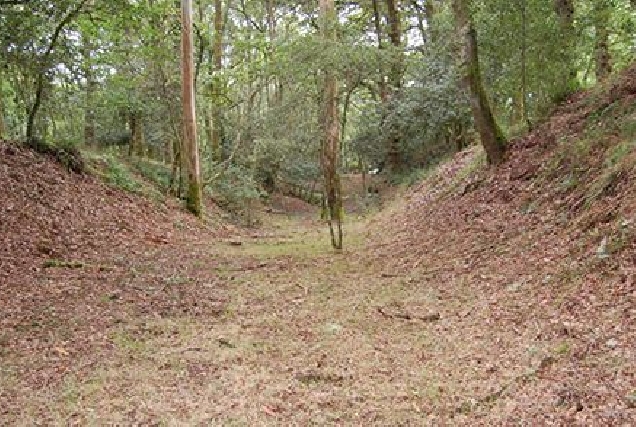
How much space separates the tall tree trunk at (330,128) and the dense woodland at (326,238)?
8 centimetres

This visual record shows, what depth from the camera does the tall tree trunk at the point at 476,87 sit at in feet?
38.1

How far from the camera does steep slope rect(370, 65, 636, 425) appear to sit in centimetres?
433

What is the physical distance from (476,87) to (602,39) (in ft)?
8.00

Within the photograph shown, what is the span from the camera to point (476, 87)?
39.0 ft

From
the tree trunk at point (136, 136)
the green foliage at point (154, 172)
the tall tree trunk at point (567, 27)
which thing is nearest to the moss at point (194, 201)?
the green foliage at point (154, 172)

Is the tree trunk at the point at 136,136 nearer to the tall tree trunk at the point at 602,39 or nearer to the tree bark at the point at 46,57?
the tree bark at the point at 46,57

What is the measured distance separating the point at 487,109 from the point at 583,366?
8362 millimetres

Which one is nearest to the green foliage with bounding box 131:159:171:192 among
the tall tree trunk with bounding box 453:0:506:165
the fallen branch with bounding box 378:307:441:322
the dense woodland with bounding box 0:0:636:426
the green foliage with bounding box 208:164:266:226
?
the dense woodland with bounding box 0:0:636:426

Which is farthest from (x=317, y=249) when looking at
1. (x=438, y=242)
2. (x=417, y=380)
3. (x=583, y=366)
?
(x=583, y=366)

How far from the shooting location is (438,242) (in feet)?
34.4

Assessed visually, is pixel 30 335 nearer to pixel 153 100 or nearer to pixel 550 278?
pixel 550 278

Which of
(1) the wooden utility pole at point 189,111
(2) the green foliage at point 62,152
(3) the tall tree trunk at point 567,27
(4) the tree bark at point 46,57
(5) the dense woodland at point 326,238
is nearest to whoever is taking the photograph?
(5) the dense woodland at point 326,238

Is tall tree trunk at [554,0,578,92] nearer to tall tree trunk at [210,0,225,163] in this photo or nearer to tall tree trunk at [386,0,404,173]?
tall tree trunk at [386,0,404,173]

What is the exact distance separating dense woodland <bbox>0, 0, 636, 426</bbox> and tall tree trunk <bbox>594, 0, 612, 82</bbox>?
0.05 metres
